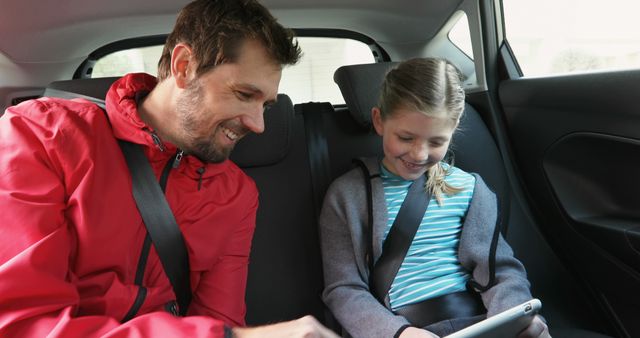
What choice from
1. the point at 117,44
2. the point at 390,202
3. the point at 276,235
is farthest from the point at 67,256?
the point at 117,44

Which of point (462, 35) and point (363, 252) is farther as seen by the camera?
point (462, 35)

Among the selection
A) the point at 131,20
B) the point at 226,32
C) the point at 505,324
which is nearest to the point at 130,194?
the point at 226,32

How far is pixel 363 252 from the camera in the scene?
137cm

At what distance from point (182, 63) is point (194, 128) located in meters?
0.16

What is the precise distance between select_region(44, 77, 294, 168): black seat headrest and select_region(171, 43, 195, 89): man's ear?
452 millimetres

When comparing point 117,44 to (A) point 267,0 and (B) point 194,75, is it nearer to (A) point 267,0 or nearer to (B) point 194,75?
(A) point 267,0

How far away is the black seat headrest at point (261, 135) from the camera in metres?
1.56

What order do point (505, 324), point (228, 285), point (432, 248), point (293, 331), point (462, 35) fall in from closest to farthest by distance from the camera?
1. point (293, 331)
2. point (505, 324)
3. point (228, 285)
4. point (432, 248)
5. point (462, 35)

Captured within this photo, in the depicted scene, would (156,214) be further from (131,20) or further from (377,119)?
(131,20)

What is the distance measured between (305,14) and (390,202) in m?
1.27

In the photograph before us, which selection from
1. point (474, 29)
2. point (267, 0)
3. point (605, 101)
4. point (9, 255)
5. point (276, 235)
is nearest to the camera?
point (9, 255)

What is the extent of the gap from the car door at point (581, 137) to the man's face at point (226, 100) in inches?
38.6

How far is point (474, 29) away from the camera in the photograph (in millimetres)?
1918

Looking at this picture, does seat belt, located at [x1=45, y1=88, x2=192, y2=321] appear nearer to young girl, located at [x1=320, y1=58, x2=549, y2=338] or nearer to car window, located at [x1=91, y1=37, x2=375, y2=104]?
→ young girl, located at [x1=320, y1=58, x2=549, y2=338]
